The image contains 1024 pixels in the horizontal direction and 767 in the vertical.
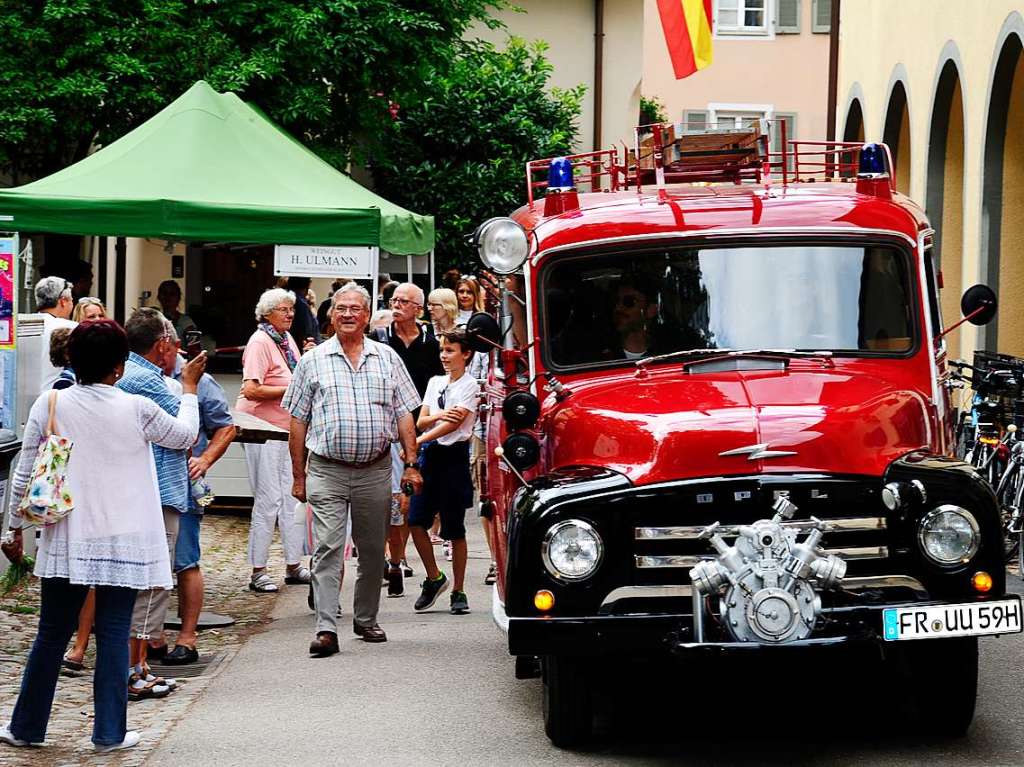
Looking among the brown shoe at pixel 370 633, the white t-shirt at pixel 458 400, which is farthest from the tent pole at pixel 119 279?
the brown shoe at pixel 370 633

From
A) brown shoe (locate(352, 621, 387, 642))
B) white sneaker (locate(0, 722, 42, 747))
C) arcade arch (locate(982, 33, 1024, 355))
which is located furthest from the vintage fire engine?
arcade arch (locate(982, 33, 1024, 355))

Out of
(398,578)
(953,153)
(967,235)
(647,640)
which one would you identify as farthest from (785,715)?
(953,153)

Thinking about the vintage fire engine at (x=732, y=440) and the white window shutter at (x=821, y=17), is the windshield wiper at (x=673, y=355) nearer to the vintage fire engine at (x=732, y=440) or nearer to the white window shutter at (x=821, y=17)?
the vintage fire engine at (x=732, y=440)

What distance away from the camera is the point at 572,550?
23.3ft

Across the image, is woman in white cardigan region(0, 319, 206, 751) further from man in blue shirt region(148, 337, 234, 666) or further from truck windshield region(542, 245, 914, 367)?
truck windshield region(542, 245, 914, 367)


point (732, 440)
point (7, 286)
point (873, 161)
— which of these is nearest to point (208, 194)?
point (7, 286)

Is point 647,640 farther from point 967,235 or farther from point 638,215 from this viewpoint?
point 967,235

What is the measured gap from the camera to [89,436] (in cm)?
745

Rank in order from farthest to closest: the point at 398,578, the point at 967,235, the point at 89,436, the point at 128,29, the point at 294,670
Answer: the point at 128,29 → the point at 967,235 → the point at 398,578 → the point at 294,670 → the point at 89,436

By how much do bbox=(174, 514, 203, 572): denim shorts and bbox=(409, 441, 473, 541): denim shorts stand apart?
2.01m

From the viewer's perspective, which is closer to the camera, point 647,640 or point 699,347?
point 647,640

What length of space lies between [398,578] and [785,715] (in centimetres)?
432

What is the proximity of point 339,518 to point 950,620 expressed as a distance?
4.12 meters

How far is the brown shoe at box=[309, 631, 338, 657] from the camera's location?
9883 millimetres
